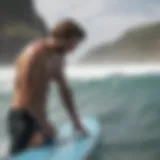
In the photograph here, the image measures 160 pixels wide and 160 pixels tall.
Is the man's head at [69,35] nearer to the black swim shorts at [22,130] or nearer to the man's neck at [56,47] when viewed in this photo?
the man's neck at [56,47]

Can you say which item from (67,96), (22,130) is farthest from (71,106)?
(22,130)

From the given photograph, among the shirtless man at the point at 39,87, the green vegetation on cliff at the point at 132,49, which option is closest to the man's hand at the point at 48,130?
the shirtless man at the point at 39,87

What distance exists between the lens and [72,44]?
116 centimetres

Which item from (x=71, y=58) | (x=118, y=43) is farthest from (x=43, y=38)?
(x=118, y=43)

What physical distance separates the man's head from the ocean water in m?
0.07

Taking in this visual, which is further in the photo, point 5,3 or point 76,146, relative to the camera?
point 5,3

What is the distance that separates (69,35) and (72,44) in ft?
0.08

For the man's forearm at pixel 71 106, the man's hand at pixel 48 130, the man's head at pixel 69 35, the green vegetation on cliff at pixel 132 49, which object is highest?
the man's head at pixel 69 35

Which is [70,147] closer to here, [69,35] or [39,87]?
[39,87]

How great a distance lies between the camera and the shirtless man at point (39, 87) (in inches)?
45.1

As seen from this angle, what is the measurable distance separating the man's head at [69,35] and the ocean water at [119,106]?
0.07m

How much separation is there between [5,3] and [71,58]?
256 millimetres

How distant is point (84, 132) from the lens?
1.14m

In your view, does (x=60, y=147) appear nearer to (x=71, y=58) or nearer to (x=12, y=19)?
(x=71, y=58)
